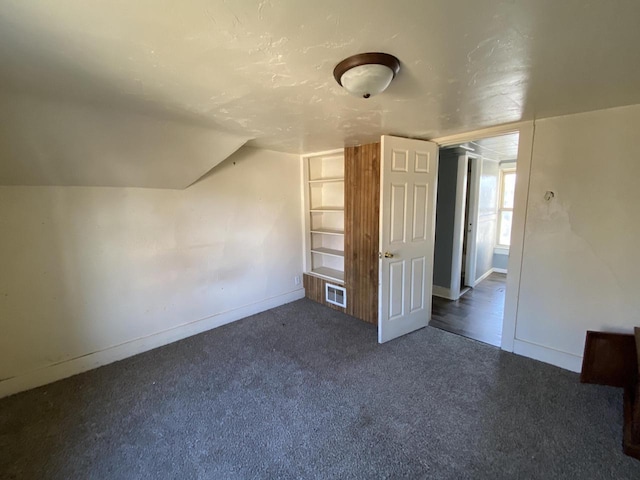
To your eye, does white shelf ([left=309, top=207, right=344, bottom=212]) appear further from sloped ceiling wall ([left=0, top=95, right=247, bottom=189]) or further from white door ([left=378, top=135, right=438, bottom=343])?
sloped ceiling wall ([left=0, top=95, right=247, bottom=189])

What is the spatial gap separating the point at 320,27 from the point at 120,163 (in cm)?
204

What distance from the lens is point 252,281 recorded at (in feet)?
11.4

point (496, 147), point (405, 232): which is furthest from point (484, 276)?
point (405, 232)

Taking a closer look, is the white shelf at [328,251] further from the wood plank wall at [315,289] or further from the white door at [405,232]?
the white door at [405,232]

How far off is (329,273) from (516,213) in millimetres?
2274

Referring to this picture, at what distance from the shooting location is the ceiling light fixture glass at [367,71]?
1.17m

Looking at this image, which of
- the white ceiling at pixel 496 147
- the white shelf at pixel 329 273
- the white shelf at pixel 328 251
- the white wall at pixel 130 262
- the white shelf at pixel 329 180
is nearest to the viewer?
the white wall at pixel 130 262

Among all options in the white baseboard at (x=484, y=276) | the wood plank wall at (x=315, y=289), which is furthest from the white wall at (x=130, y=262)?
the white baseboard at (x=484, y=276)

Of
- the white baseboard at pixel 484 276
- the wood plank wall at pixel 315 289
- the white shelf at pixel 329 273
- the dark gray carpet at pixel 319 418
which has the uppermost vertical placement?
the white shelf at pixel 329 273

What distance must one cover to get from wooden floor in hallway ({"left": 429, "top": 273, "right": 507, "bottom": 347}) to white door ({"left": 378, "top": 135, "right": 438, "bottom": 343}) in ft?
1.46

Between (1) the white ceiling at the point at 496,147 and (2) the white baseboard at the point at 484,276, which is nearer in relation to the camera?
(1) the white ceiling at the point at 496,147

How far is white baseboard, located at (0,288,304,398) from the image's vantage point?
2.17 m

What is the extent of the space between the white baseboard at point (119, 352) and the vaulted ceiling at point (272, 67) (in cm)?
153

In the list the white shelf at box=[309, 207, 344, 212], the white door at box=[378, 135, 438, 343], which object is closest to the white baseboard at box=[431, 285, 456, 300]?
the white door at box=[378, 135, 438, 343]
